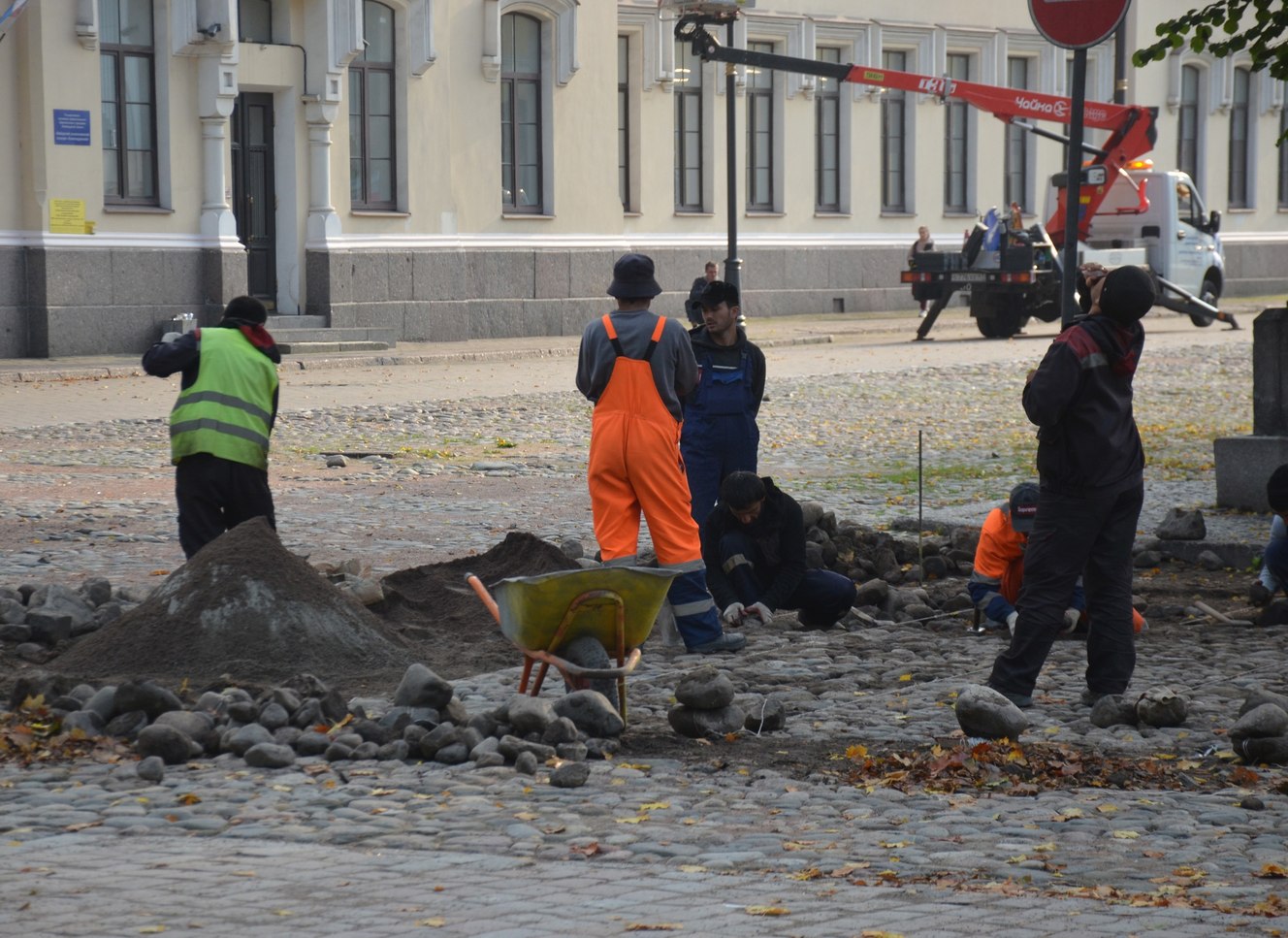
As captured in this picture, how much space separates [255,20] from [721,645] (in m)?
20.8

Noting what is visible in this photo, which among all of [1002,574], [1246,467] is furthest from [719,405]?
[1246,467]

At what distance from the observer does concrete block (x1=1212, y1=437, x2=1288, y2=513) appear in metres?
11.4

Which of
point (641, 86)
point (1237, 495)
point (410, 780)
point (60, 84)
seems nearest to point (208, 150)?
point (60, 84)

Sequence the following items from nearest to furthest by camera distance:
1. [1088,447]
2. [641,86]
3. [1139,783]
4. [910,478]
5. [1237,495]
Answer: [1139,783] < [1088,447] < [1237,495] < [910,478] < [641,86]

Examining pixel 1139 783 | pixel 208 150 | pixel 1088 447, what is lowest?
pixel 1139 783

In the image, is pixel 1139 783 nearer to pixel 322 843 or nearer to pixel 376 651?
pixel 322 843

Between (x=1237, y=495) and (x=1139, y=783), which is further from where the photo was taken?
(x=1237, y=495)

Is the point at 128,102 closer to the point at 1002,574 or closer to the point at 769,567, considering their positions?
the point at 769,567

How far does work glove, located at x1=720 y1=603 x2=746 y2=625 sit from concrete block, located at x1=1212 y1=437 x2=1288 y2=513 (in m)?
3.94

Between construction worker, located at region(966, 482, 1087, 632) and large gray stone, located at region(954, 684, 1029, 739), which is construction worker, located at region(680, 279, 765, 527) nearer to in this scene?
construction worker, located at region(966, 482, 1087, 632)

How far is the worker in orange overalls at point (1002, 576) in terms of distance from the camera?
8672mm

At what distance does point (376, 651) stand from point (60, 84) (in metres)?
18.6

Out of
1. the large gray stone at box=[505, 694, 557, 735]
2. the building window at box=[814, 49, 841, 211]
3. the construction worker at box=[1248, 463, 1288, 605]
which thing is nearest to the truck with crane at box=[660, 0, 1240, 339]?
the building window at box=[814, 49, 841, 211]

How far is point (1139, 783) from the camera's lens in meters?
6.11
